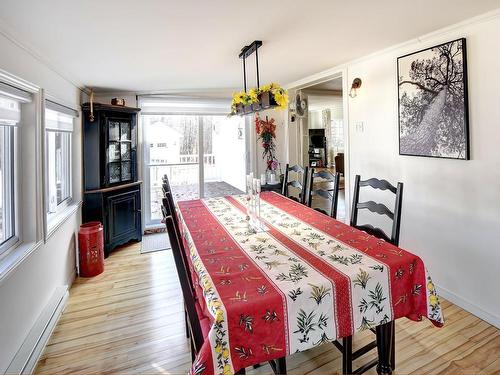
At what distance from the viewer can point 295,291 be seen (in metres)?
1.24

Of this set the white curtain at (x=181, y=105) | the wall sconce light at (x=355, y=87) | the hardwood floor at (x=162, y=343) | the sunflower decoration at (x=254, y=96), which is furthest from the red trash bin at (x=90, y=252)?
the wall sconce light at (x=355, y=87)

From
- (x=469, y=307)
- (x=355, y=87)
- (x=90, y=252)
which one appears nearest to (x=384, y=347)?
(x=469, y=307)

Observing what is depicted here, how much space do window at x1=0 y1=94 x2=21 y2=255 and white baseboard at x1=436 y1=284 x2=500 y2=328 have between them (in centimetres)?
334

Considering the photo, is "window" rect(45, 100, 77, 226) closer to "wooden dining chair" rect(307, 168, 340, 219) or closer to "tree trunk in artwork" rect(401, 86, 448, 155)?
"wooden dining chair" rect(307, 168, 340, 219)

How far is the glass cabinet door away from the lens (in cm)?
Answer: 391

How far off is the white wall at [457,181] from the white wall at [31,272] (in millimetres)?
2979

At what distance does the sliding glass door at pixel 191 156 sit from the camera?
477 centimetres

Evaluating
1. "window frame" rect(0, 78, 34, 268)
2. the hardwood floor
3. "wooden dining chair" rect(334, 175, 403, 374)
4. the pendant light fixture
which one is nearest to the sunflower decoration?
the pendant light fixture

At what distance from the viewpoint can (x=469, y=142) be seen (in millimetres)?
2289

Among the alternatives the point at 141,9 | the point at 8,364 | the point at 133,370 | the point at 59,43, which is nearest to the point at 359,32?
the point at 141,9

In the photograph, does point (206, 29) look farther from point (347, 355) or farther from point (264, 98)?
point (347, 355)

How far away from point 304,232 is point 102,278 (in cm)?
237

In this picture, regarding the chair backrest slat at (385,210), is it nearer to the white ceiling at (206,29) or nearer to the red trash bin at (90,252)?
the white ceiling at (206,29)

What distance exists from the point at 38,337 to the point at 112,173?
89.4 inches
